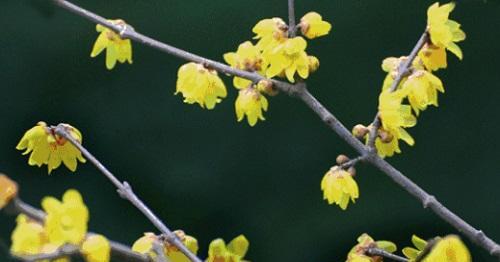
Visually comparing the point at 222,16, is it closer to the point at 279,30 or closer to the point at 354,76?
the point at 354,76

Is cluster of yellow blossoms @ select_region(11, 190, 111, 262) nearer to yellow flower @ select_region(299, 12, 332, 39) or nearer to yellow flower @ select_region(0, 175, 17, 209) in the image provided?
yellow flower @ select_region(0, 175, 17, 209)

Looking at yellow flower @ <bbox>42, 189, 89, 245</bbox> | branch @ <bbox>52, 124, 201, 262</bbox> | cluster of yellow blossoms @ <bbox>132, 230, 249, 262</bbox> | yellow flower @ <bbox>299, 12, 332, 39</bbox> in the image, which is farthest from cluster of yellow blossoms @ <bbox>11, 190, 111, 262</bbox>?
yellow flower @ <bbox>299, 12, 332, 39</bbox>

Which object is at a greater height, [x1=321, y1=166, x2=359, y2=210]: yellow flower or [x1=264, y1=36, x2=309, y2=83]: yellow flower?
[x1=264, y1=36, x2=309, y2=83]: yellow flower

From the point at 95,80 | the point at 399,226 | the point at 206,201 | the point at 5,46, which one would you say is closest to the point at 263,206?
the point at 206,201

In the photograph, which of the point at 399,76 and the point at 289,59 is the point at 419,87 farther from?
the point at 289,59

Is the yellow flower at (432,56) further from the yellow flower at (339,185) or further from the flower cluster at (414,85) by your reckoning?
the yellow flower at (339,185)

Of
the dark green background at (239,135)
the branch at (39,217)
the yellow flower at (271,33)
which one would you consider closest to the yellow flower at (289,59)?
the yellow flower at (271,33)
